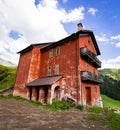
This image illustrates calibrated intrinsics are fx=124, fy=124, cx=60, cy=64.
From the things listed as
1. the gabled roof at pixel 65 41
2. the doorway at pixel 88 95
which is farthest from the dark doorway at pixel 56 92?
the gabled roof at pixel 65 41

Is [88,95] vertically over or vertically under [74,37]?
under

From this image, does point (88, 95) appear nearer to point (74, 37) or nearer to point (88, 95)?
point (88, 95)

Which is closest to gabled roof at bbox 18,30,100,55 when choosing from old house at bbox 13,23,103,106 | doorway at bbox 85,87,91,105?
old house at bbox 13,23,103,106

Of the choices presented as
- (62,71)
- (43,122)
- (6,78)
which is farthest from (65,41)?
(6,78)

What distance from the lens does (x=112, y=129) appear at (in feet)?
29.7

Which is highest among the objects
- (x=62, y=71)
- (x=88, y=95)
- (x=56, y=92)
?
(x=62, y=71)

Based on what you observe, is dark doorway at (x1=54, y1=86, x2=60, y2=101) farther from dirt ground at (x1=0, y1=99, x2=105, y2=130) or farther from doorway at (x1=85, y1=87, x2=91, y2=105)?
dirt ground at (x1=0, y1=99, x2=105, y2=130)

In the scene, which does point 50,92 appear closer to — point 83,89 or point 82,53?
point 83,89

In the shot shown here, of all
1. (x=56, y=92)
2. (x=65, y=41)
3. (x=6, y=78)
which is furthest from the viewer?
(x=6, y=78)

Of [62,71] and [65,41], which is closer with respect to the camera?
[62,71]

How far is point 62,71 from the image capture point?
2048cm

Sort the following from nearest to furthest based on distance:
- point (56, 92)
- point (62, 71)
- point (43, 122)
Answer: point (43, 122) → point (56, 92) → point (62, 71)

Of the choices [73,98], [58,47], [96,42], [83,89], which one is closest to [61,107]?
[73,98]

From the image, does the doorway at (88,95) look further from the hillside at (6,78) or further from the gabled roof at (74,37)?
the hillside at (6,78)
